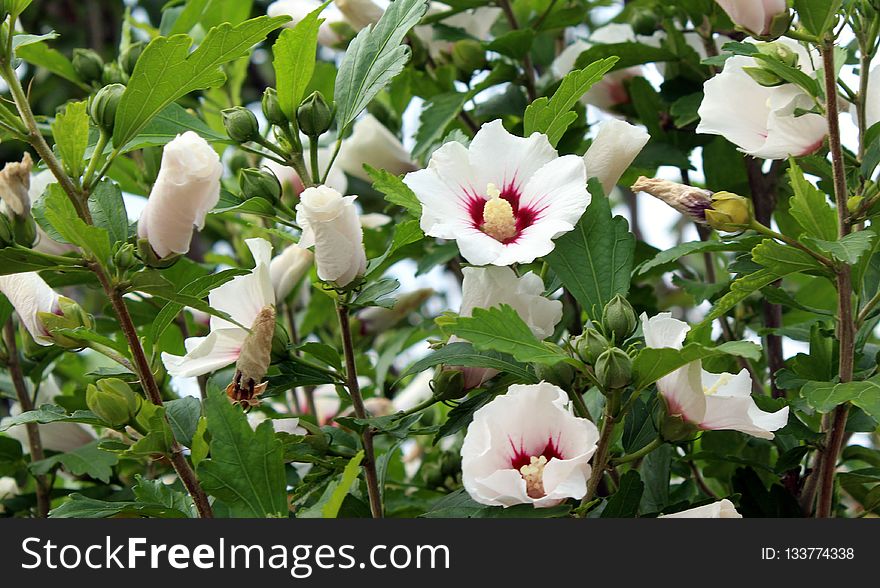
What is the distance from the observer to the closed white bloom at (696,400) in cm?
72

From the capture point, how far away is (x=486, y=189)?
0.80 m

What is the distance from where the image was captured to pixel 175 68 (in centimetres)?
78

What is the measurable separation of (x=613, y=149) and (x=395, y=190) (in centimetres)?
18

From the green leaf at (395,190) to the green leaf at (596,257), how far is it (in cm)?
11

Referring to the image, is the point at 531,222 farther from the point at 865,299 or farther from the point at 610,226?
the point at 865,299

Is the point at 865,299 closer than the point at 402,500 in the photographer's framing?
Yes

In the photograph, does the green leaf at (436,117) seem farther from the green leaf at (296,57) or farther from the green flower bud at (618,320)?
the green flower bud at (618,320)

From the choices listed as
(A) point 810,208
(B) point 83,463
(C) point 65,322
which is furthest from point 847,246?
(B) point 83,463

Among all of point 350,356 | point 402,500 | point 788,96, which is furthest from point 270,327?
point 788,96

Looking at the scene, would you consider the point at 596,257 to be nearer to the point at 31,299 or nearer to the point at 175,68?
the point at 175,68

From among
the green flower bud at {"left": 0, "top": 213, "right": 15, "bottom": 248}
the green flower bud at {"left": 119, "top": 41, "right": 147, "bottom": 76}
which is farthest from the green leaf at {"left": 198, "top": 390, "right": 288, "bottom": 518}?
the green flower bud at {"left": 119, "top": 41, "right": 147, "bottom": 76}

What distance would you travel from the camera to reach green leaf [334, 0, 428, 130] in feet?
2.81

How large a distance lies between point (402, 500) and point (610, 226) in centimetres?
39

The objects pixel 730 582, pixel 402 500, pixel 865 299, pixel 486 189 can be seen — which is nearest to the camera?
pixel 730 582
